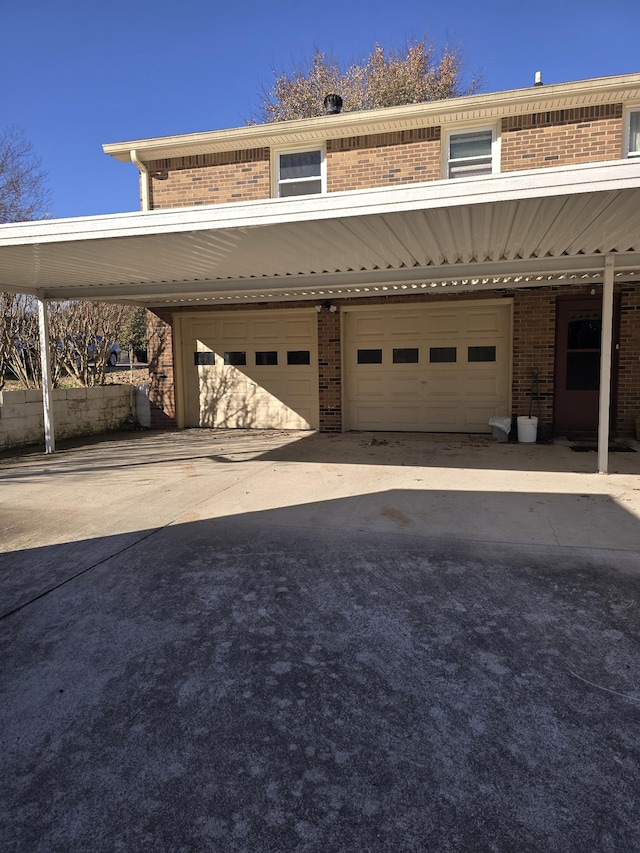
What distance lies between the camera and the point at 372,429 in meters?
10.9

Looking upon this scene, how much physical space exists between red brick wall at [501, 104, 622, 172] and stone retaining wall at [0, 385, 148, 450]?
8.60 m

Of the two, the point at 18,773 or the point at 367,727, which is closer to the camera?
the point at 18,773

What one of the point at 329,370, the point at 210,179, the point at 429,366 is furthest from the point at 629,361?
the point at 210,179

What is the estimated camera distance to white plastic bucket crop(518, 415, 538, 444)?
9.24 m

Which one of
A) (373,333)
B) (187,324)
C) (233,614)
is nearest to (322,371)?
(373,333)

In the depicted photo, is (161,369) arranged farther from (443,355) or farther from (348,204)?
(348,204)

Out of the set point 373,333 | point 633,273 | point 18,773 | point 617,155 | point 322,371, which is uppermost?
point 617,155

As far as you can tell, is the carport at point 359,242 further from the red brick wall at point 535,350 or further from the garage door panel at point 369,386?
the garage door panel at point 369,386

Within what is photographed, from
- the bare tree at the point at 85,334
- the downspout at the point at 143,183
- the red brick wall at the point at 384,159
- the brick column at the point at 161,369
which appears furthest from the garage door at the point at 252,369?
the red brick wall at the point at 384,159

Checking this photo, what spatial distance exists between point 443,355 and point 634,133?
4.59 meters

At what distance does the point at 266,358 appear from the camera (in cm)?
1134

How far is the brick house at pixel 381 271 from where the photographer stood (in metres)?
5.54

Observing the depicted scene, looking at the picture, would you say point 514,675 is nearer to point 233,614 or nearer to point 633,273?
point 233,614

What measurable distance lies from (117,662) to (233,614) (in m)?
0.70
